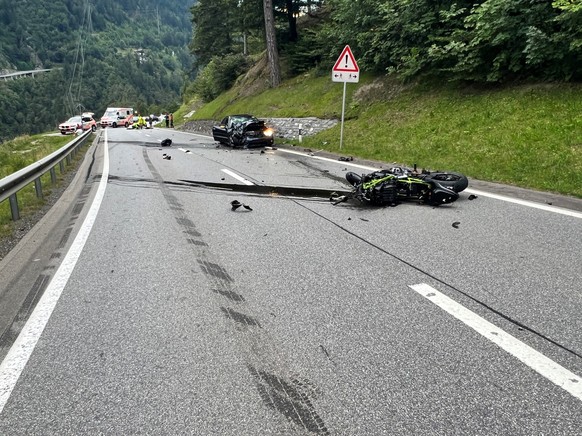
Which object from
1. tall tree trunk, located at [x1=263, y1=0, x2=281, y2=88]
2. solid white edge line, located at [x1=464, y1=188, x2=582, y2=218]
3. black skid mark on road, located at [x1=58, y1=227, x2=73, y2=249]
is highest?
tall tree trunk, located at [x1=263, y1=0, x2=281, y2=88]

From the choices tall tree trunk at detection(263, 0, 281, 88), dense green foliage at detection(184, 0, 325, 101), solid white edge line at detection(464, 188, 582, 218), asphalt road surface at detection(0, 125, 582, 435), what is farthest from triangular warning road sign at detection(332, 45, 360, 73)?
tall tree trunk at detection(263, 0, 281, 88)

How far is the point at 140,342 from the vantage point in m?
2.89

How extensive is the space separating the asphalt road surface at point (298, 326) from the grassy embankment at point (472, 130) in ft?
8.83

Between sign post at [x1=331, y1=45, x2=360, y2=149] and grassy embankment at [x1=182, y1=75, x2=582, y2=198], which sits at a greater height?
sign post at [x1=331, y1=45, x2=360, y2=149]

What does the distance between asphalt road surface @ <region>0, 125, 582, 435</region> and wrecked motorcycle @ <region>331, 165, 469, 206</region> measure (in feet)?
2.14

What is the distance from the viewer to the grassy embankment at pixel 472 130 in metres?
8.31

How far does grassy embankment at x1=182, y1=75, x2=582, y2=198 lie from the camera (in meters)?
8.31

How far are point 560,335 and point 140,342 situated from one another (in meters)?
2.98

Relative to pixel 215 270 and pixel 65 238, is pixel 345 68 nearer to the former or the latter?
pixel 65 238

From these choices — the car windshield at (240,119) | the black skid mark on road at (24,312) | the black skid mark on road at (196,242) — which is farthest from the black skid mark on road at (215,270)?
the car windshield at (240,119)

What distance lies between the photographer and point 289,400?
2.26 meters

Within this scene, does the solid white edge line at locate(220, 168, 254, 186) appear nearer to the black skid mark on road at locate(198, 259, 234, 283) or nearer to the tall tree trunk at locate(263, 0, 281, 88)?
the black skid mark on road at locate(198, 259, 234, 283)

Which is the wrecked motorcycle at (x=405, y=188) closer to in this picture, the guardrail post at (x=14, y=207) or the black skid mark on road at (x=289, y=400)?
the black skid mark on road at (x=289, y=400)

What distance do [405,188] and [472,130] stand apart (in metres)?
5.92
